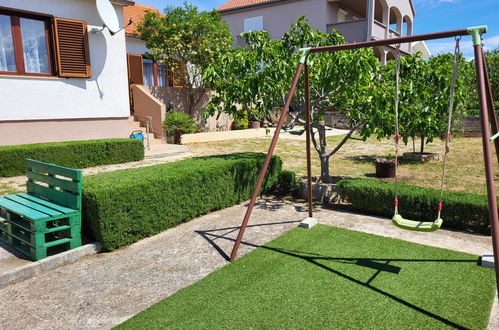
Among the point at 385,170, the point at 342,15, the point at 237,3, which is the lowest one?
the point at 385,170

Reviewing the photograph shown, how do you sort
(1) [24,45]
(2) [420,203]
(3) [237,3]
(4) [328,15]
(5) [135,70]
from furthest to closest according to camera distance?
(3) [237,3]
(4) [328,15]
(5) [135,70]
(1) [24,45]
(2) [420,203]

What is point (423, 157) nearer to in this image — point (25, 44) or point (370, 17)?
point (370, 17)

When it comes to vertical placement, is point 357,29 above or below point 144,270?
above

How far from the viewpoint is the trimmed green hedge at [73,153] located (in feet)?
32.1

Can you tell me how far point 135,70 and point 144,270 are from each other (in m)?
15.6

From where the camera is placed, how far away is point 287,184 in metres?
8.70

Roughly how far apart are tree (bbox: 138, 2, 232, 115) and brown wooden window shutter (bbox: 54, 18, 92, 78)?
5376 mm

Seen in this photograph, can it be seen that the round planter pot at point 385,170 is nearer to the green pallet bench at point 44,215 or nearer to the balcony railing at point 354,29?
the green pallet bench at point 44,215

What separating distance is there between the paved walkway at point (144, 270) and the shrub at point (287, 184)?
1.61 m

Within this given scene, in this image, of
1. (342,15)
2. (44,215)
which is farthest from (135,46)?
(342,15)

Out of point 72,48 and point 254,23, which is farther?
point 254,23

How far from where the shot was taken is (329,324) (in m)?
3.47

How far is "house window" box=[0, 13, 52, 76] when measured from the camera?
10766 millimetres

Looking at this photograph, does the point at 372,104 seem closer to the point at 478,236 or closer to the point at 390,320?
the point at 478,236
